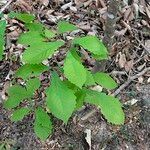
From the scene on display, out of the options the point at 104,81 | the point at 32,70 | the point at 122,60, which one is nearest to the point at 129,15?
the point at 122,60

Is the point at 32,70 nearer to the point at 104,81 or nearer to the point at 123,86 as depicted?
the point at 104,81

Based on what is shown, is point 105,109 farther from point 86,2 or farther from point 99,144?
point 86,2

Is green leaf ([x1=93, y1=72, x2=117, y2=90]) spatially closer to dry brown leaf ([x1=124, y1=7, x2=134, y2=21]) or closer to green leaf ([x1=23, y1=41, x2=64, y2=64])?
green leaf ([x1=23, y1=41, x2=64, y2=64])

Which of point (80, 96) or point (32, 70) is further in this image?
point (80, 96)

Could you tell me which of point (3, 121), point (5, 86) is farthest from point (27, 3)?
point (3, 121)

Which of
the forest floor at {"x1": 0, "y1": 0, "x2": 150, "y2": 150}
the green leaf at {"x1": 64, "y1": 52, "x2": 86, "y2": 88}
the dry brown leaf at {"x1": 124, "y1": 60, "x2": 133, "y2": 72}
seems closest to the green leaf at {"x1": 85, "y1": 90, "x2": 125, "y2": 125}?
the green leaf at {"x1": 64, "y1": 52, "x2": 86, "y2": 88}

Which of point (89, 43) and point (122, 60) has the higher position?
point (89, 43)

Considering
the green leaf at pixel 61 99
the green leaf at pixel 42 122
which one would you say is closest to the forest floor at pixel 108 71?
the green leaf at pixel 42 122
